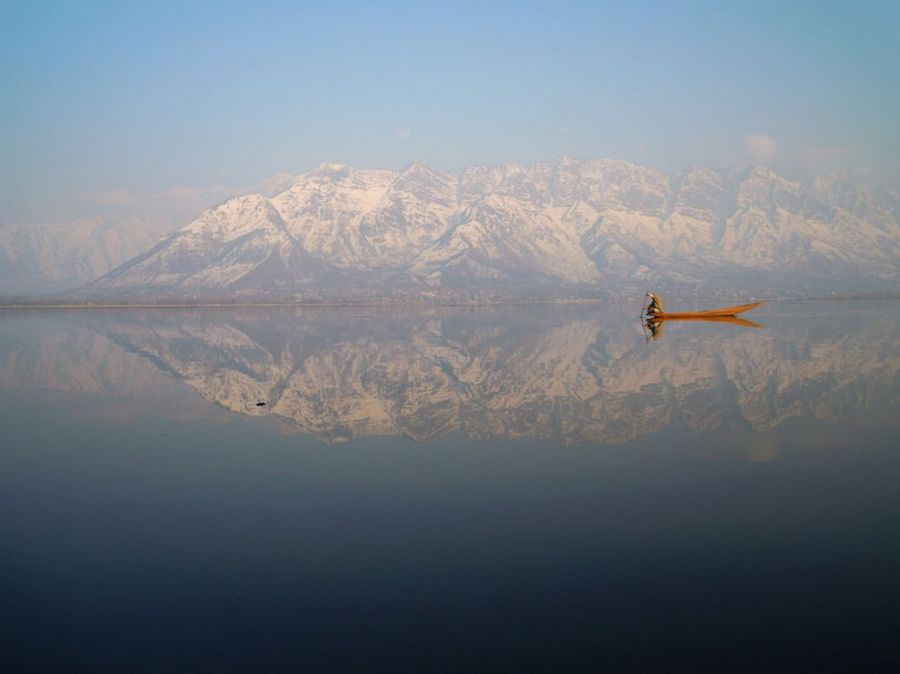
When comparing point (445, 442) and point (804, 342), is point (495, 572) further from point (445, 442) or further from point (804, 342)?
point (804, 342)

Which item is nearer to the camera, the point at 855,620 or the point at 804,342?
the point at 855,620

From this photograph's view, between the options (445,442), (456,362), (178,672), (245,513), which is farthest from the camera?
(456,362)

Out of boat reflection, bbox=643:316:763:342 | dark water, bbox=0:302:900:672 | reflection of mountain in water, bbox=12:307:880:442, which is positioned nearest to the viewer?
dark water, bbox=0:302:900:672

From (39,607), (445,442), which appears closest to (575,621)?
(39,607)

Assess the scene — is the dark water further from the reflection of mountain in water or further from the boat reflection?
the boat reflection

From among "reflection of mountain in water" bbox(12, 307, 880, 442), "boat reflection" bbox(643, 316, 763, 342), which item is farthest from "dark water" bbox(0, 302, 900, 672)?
"boat reflection" bbox(643, 316, 763, 342)

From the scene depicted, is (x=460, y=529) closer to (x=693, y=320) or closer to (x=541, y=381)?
(x=541, y=381)
